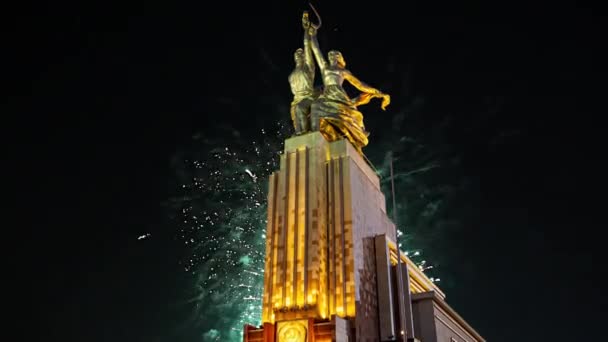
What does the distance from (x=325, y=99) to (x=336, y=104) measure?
51cm

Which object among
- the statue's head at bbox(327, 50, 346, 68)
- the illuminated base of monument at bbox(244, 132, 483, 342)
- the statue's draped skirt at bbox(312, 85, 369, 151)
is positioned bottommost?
the illuminated base of monument at bbox(244, 132, 483, 342)

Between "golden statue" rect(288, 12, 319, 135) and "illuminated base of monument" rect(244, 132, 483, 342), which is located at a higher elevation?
"golden statue" rect(288, 12, 319, 135)

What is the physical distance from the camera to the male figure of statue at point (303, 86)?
2444 centimetres

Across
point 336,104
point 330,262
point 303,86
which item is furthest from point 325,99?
point 330,262

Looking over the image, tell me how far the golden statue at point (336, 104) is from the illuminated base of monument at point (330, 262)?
1.27m

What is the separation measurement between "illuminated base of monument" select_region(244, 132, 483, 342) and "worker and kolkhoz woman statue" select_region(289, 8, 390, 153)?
1.29 m

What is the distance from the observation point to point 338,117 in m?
24.5

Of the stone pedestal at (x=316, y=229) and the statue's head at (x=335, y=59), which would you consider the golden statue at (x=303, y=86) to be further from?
the stone pedestal at (x=316, y=229)

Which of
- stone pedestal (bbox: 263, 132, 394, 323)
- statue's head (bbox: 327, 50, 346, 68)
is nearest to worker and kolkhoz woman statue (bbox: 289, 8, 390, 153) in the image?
statue's head (bbox: 327, 50, 346, 68)

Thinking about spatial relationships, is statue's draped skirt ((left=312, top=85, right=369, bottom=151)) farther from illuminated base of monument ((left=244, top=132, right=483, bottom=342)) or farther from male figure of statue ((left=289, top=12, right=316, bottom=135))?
illuminated base of monument ((left=244, top=132, right=483, bottom=342))

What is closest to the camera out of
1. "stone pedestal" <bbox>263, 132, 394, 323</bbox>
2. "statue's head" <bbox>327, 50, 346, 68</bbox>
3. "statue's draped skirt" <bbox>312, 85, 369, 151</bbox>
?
"stone pedestal" <bbox>263, 132, 394, 323</bbox>

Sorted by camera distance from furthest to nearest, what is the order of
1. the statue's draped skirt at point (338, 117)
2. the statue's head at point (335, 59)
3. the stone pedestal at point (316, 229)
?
the statue's head at point (335, 59) < the statue's draped skirt at point (338, 117) < the stone pedestal at point (316, 229)

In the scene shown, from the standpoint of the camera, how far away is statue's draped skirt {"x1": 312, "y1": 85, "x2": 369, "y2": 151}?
24375 millimetres

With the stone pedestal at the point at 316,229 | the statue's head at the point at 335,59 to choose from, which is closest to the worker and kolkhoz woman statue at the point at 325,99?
the statue's head at the point at 335,59
